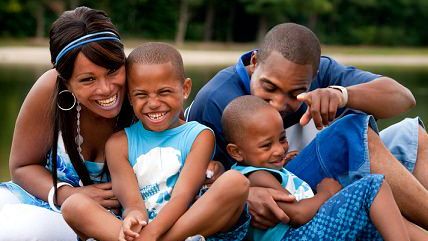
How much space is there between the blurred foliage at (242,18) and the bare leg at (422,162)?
89.4 ft

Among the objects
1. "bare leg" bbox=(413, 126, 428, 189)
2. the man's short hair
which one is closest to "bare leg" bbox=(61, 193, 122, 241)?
the man's short hair

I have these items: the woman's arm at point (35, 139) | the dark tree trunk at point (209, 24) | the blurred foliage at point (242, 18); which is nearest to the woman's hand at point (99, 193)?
the woman's arm at point (35, 139)

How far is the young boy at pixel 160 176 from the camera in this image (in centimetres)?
265

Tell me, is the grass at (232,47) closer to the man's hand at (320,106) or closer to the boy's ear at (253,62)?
the boy's ear at (253,62)

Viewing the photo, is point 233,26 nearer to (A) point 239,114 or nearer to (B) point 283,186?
(A) point 239,114

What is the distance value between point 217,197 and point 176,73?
61 centimetres

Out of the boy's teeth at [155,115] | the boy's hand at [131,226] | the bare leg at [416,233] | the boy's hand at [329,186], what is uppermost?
the boy's teeth at [155,115]

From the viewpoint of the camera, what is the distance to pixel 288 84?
311 centimetres

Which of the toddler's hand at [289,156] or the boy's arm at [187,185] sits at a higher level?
the boy's arm at [187,185]

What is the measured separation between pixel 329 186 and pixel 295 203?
22 cm

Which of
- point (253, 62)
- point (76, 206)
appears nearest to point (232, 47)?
point (253, 62)

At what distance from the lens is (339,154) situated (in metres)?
2.94

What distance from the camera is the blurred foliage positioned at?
33.2m

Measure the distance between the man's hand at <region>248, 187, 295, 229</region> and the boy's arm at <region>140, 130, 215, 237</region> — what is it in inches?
8.4
